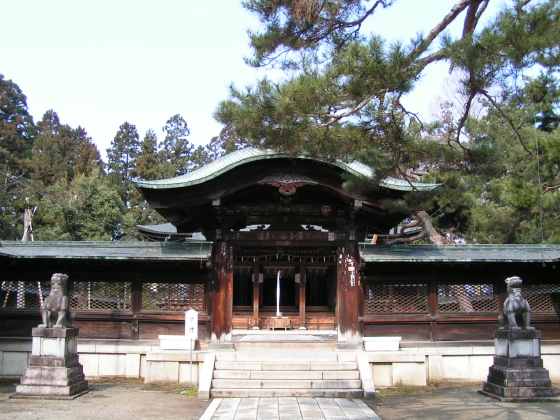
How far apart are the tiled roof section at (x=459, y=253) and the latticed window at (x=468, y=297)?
89 centimetres

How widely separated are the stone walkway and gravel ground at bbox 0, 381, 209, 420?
47 cm

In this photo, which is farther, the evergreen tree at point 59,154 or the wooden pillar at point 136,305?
Answer: the evergreen tree at point 59,154

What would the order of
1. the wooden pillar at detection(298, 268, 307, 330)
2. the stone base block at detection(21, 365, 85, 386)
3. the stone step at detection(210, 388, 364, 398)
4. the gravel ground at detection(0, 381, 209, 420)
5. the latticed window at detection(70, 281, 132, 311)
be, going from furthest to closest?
the wooden pillar at detection(298, 268, 307, 330)
the latticed window at detection(70, 281, 132, 311)
the stone step at detection(210, 388, 364, 398)
the stone base block at detection(21, 365, 85, 386)
the gravel ground at detection(0, 381, 209, 420)

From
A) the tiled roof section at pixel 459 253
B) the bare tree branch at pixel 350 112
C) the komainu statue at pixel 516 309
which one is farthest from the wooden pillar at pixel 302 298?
the bare tree branch at pixel 350 112

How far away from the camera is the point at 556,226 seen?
41.1 feet

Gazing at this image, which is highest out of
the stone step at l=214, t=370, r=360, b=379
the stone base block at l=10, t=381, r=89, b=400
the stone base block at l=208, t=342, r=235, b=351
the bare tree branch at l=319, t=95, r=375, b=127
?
the bare tree branch at l=319, t=95, r=375, b=127

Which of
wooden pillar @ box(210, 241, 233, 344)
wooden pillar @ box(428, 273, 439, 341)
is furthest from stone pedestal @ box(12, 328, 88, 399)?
wooden pillar @ box(428, 273, 439, 341)

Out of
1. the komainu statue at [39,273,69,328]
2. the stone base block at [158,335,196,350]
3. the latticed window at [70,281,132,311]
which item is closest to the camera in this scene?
the komainu statue at [39,273,69,328]

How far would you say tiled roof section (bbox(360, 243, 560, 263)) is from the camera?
14719 millimetres

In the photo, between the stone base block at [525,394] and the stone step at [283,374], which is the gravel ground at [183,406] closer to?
the stone base block at [525,394]

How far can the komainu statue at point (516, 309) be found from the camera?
12617mm

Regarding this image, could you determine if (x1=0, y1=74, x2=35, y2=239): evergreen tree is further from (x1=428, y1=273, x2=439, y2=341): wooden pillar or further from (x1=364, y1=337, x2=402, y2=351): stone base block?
(x1=428, y1=273, x2=439, y2=341): wooden pillar

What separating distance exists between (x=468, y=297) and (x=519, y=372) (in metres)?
3.85

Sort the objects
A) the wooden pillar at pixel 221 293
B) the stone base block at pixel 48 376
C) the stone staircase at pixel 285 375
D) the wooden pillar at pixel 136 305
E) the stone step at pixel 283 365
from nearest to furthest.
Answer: the stone base block at pixel 48 376
the stone staircase at pixel 285 375
the stone step at pixel 283 365
the wooden pillar at pixel 221 293
the wooden pillar at pixel 136 305
